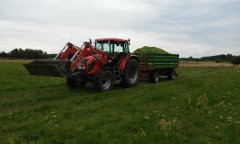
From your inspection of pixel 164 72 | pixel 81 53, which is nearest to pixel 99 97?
pixel 81 53

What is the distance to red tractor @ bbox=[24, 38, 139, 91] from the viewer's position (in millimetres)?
15992

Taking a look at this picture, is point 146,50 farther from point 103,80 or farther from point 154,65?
point 103,80

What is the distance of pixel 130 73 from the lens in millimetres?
20156

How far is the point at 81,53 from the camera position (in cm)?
1686

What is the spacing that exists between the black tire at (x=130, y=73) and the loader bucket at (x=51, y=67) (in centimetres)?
401

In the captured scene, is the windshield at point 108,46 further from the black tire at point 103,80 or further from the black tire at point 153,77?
the black tire at point 153,77

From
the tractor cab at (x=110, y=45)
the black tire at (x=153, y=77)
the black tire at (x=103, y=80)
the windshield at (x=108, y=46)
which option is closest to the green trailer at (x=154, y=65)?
the black tire at (x=153, y=77)

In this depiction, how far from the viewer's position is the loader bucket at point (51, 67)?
51.0ft

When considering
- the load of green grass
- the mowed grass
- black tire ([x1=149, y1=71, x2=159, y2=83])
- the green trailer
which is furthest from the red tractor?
the load of green grass

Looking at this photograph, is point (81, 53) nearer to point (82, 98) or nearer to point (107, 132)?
point (82, 98)

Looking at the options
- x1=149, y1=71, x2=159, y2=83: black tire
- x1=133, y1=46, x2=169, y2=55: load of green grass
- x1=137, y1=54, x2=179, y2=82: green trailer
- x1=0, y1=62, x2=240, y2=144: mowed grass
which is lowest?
x1=0, y1=62, x2=240, y2=144: mowed grass

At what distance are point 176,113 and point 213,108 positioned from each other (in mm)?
1661

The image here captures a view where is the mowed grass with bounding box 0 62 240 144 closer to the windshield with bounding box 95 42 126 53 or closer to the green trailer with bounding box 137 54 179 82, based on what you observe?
the windshield with bounding box 95 42 126 53

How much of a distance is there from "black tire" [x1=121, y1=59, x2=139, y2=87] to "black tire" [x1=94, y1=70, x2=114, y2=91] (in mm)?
1413
